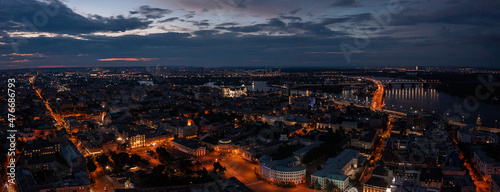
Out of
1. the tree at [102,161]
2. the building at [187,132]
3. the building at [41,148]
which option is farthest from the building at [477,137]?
the building at [41,148]

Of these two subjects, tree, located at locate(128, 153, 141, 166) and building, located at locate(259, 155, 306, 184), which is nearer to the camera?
building, located at locate(259, 155, 306, 184)

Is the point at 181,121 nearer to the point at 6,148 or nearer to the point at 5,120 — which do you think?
the point at 6,148

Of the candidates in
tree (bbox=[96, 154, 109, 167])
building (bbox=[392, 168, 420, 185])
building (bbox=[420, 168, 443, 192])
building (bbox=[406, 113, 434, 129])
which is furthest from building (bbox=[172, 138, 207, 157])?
building (bbox=[406, 113, 434, 129])

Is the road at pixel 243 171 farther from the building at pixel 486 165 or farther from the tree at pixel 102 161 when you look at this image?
the building at pixel 486 165

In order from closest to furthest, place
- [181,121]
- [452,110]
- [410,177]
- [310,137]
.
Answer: [410,177] → [310,137] → [181,121] → [452,110]

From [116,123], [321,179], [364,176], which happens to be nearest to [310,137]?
[364,176]

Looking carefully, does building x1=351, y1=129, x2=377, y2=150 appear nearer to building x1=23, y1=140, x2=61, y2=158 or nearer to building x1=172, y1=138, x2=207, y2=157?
building x1=172, y1=138, x2=207, y2=157

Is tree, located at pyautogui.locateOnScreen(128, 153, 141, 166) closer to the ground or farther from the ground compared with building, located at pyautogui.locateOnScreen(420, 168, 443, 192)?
closer to the ground
